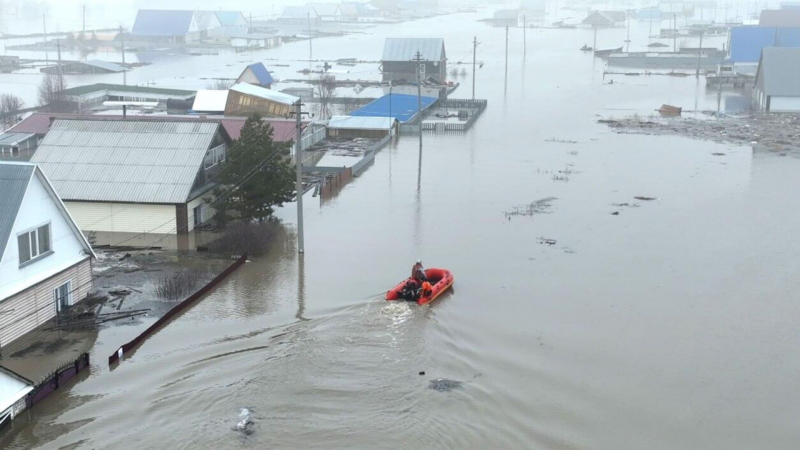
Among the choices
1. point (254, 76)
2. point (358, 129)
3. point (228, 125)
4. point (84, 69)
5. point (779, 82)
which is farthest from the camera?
point (84, 69)

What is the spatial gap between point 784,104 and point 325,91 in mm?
16985

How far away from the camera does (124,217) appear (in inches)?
592

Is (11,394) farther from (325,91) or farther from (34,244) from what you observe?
(325,91)

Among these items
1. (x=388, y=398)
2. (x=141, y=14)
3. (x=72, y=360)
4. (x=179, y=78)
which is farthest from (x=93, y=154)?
(x=141, y=14)

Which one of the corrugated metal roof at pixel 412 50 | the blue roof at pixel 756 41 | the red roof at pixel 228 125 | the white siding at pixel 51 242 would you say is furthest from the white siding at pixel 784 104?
the white siding at pixel 51 242

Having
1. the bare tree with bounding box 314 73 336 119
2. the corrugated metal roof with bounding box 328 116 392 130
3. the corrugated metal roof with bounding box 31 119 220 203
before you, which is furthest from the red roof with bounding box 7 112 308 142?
the bare tree with bounding box 314 73 336 119

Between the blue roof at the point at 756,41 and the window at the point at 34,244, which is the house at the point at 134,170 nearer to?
the window at the point at 34,244

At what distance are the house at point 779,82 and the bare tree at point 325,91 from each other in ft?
49.9

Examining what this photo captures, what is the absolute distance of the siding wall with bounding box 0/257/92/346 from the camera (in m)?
10.2

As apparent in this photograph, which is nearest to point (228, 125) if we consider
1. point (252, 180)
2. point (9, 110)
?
point (252, 180)

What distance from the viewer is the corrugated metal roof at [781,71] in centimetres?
3194

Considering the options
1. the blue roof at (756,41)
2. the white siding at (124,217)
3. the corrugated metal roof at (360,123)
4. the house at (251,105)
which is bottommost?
the white siding at (124,217)

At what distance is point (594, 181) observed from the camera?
67.1 feet

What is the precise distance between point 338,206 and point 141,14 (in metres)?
50.1
